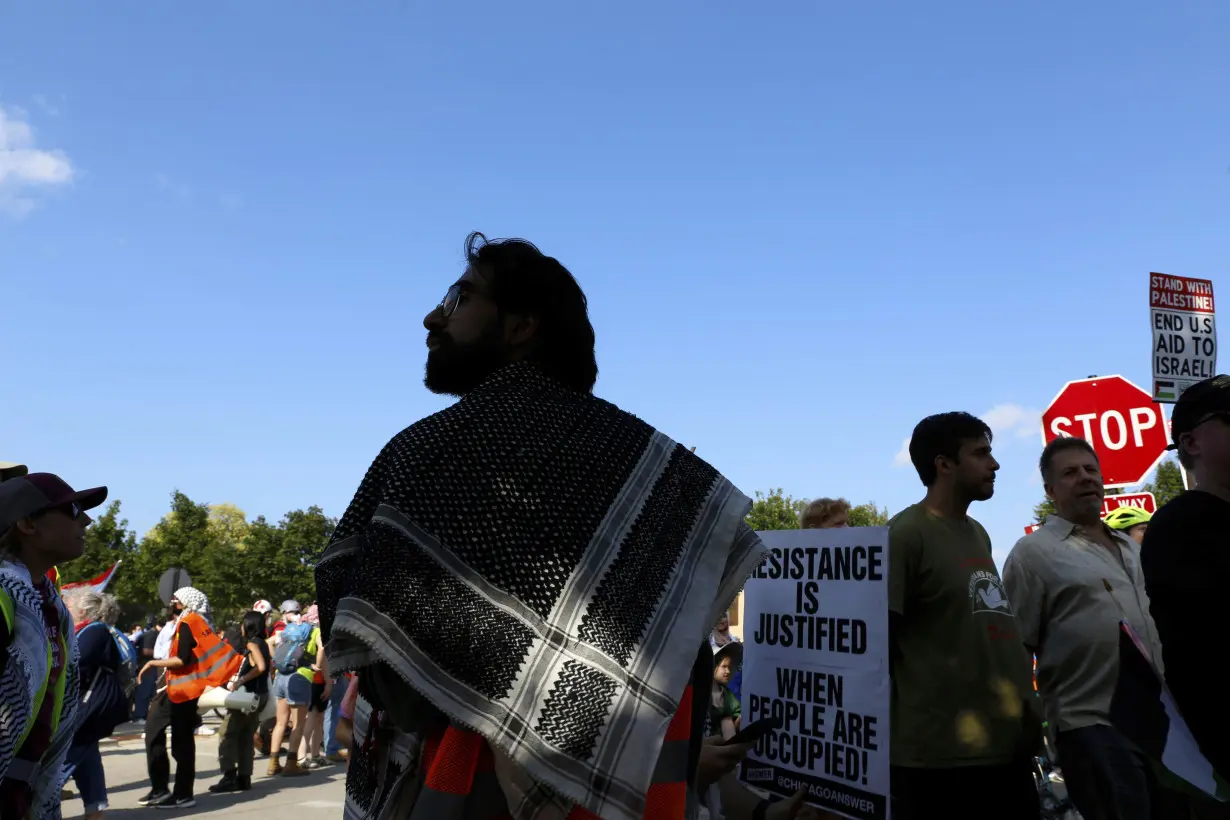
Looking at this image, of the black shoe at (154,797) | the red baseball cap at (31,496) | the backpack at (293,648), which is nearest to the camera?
the red baseball cap at (31,496)

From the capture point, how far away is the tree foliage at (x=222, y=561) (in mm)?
53375

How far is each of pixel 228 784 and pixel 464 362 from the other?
10.7m

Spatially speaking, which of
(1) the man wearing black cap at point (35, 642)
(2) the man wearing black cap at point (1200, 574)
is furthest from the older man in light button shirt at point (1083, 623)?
(1) the man wearing black cap at point (35, 642)

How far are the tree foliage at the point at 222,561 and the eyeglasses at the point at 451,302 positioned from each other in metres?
53.1

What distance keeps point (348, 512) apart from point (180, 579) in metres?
13.0

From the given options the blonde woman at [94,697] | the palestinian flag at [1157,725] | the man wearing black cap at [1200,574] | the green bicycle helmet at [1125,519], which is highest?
the man wearing black cap at [1200,574]

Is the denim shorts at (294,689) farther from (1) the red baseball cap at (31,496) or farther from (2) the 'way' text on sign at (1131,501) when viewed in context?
(1) the red baseball cap at (31,496)

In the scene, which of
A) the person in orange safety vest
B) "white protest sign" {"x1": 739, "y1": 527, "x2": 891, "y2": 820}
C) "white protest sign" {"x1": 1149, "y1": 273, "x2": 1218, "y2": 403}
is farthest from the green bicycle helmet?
the person in orange safety vest

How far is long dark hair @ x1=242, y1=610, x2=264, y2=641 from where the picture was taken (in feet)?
39.2

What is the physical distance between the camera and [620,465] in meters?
1.90

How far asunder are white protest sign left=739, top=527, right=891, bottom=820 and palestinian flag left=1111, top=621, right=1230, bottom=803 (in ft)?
2.41

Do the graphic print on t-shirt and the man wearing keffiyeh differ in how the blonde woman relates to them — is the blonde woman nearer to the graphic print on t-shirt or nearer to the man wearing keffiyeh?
the graphic print on t-shirt

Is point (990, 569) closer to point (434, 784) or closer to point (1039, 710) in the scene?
point (1039, 710)

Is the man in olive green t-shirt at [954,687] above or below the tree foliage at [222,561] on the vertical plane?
above
